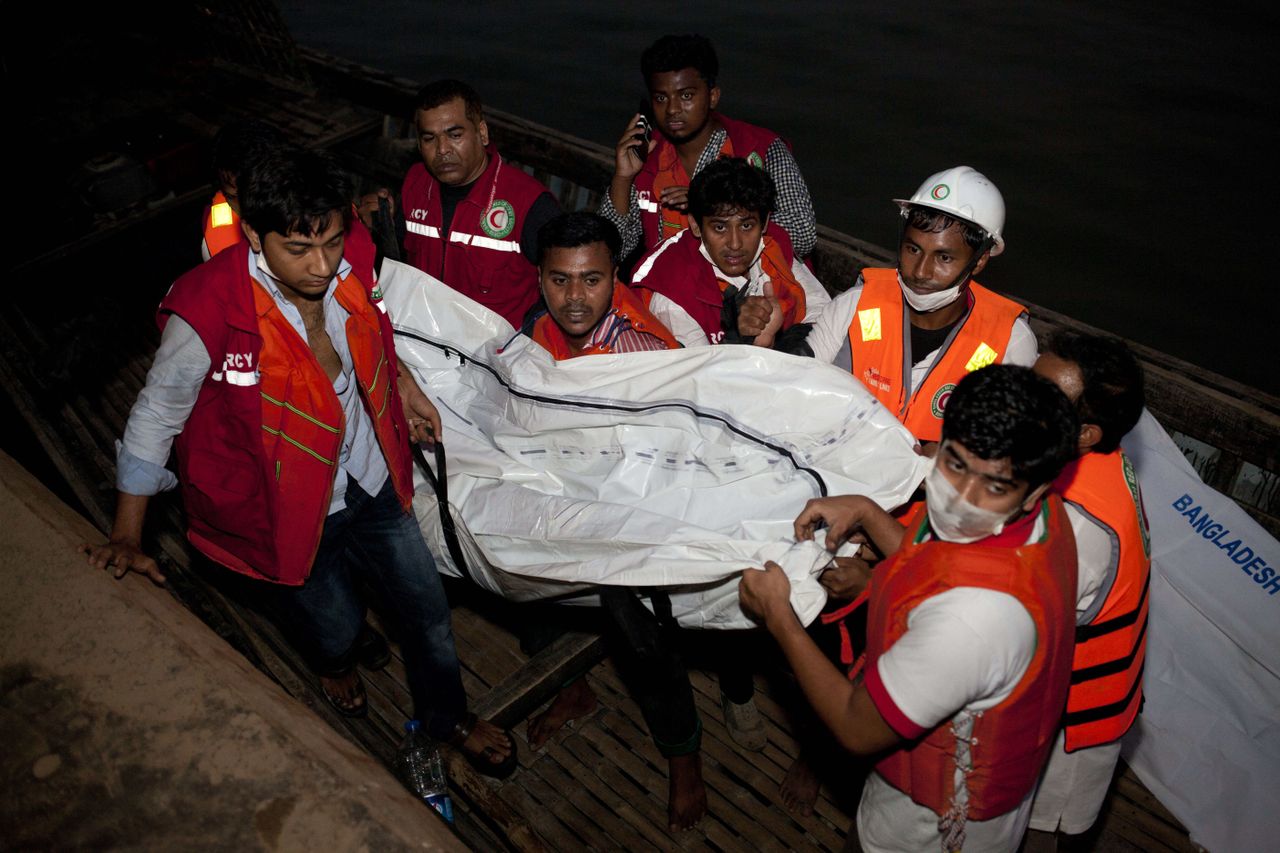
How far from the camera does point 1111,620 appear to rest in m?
2.17

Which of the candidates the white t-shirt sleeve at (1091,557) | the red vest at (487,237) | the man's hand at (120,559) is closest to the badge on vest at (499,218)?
the red vest at (487,237)

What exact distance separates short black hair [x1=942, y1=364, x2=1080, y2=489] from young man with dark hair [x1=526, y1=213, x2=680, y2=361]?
4.67 ft

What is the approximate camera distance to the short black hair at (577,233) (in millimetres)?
2992

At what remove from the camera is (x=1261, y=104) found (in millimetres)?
12016

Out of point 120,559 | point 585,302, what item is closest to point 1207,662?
point 585,302

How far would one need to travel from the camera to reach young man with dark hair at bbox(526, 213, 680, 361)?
A: 2.98m

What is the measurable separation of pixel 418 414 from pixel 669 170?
1.68m

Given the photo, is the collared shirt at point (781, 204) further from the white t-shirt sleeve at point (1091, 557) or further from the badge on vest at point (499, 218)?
the white t-shirt sleeve at point (1091, 557)

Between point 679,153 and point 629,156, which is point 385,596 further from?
point 679,153

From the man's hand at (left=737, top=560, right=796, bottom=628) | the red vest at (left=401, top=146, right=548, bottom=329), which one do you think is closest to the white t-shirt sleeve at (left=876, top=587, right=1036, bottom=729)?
the man's hand at (left=737, top=560, right=796, bottom=628)

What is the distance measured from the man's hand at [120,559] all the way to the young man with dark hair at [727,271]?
1.81 meters

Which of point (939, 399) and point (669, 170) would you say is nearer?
point (939, 399)

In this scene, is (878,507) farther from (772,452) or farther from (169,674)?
(169,674)

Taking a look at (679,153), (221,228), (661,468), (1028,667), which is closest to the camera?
(1028,667)
